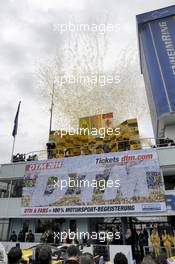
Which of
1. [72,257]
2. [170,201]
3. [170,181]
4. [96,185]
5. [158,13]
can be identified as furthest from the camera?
[158,13]

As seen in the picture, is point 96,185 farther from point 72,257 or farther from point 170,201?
point 72,257

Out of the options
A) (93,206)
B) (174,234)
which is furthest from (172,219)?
(93,206)

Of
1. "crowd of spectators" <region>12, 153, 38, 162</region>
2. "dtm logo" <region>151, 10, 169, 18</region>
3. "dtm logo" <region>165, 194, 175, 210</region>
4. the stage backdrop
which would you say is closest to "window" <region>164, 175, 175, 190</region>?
"dtm logo" <region>165, 194, 175, 210</region>

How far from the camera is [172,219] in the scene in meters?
14.0

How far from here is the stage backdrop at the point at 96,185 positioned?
13320 millimetres

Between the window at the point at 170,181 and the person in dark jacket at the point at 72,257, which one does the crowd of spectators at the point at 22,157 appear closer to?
the window at the point at 170,181

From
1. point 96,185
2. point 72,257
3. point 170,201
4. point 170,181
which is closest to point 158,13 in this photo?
point 170,181

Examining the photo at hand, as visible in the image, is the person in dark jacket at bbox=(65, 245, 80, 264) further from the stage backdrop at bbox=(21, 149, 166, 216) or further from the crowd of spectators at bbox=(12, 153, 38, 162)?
the crowd of spectators at bbox=(12, 153, 38, 162)

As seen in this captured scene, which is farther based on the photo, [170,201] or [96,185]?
[96,185]

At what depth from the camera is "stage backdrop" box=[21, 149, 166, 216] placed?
43.7ft

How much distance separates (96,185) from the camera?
14.6m

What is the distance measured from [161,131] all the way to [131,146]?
6222 millimetres

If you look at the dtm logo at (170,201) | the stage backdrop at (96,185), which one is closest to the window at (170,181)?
the dtm logo at (170,201)

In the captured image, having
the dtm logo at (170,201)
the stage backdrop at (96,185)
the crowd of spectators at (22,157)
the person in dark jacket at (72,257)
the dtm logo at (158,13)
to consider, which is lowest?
the person in dark jacket at (72,257)
